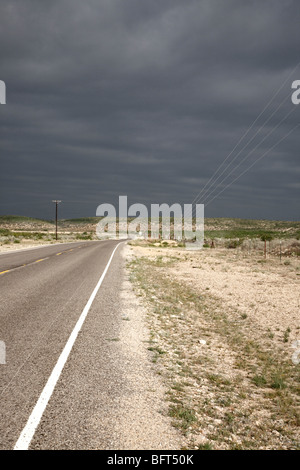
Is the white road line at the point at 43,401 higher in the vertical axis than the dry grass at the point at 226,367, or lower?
higher

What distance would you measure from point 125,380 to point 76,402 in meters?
0.96

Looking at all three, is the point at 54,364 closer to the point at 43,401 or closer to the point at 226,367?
the point at 43,401

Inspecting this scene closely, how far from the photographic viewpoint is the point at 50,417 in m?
4.10

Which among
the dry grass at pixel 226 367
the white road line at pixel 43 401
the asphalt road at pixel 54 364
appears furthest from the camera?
the dry grass at pixel 226 367

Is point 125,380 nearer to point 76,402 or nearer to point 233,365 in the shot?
point 76,402

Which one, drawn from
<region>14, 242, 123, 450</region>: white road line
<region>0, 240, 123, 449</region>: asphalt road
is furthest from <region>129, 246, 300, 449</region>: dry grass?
<region>14, 242, 123, 450</region>: white road line

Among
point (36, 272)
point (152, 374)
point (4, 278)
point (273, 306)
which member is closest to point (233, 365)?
point (152, 374)

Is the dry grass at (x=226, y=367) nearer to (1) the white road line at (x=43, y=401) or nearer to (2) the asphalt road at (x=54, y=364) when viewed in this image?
(2) the asphalt road at (x=54, y=364)

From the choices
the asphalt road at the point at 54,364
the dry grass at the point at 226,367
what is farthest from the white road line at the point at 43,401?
the dry grass at the point at 226,367

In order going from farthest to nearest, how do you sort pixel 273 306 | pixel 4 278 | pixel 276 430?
pixel 4 278
pixel 273 306
pixel 276 430

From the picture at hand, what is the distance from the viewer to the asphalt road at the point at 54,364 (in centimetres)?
384

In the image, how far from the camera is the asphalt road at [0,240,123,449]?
3842 millimetres

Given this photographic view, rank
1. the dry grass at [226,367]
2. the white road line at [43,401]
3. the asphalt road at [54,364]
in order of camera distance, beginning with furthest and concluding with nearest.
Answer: the dry grass at [226,367]
the asphalt road at [54,364]
the white road line at [43,401]
